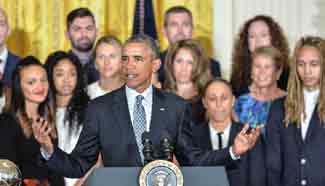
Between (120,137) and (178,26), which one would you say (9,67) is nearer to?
(178,26)

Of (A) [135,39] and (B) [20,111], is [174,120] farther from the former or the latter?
(B) [20,111]

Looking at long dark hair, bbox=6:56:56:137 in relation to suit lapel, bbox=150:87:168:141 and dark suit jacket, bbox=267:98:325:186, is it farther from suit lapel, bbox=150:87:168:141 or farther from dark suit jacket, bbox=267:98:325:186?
dark suit jacket, bbox=267:98:325:186

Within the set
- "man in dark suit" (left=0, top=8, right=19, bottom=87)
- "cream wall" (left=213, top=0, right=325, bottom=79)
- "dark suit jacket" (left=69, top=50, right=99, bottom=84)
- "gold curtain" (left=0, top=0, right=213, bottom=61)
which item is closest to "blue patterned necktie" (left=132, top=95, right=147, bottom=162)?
"dark suit jacket" (left=69, top=50, right=99, bottom=84)

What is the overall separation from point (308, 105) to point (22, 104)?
1.75 metres

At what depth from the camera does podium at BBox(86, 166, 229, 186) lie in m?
3.60

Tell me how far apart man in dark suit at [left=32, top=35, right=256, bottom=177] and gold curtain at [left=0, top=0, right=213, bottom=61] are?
2.75 m

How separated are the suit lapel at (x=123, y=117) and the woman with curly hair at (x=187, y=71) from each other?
4.11ft

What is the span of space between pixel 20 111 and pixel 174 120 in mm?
1447

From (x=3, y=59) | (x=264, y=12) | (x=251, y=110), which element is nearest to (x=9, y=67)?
(x=3, y=59)

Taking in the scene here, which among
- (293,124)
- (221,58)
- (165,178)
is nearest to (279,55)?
(293,124)

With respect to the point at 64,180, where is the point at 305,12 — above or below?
above

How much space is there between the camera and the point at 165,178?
3654 mm

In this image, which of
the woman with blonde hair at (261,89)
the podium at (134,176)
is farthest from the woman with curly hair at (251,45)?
the podium at (134,176)

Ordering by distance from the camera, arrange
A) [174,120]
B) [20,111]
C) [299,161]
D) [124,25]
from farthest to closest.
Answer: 1. [124,25]
2. [20,111]
3. [299,161]
4. [174,120]
